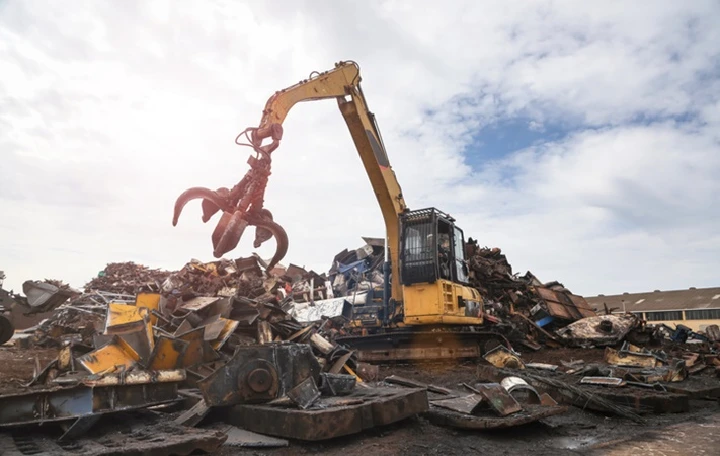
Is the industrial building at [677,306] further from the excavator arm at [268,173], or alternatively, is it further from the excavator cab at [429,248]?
the excavator arm at [268,173]

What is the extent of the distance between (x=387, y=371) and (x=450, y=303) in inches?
64.9

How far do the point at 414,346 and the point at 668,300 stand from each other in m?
36.7

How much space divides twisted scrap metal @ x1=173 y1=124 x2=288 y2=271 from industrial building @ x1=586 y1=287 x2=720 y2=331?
29.1m

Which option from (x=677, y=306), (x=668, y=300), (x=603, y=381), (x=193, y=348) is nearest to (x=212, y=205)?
(x=193, y=348)

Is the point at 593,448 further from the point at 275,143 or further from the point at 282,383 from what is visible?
the point at 275,143

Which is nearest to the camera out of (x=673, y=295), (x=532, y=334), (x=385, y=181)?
(x=385, y=181)

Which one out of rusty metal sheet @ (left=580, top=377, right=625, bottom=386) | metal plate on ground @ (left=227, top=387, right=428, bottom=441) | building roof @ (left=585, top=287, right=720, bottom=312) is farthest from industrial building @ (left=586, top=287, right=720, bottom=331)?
metal plate on ground @ (left=227, top=387, right=428, bottom=441)

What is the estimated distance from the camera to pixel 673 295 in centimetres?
3766

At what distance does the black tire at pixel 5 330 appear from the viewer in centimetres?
862

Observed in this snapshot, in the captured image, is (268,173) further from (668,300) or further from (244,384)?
(668,300)

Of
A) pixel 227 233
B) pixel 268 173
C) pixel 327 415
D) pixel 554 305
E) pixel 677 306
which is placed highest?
pixel 268 173

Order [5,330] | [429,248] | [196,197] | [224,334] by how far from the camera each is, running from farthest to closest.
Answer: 1. [5,330]
2. [429,248]
3. [196,197]
4. [224,334]

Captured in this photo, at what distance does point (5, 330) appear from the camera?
867 cm

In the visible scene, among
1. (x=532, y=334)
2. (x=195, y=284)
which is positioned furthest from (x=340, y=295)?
(x=532, y=334)
